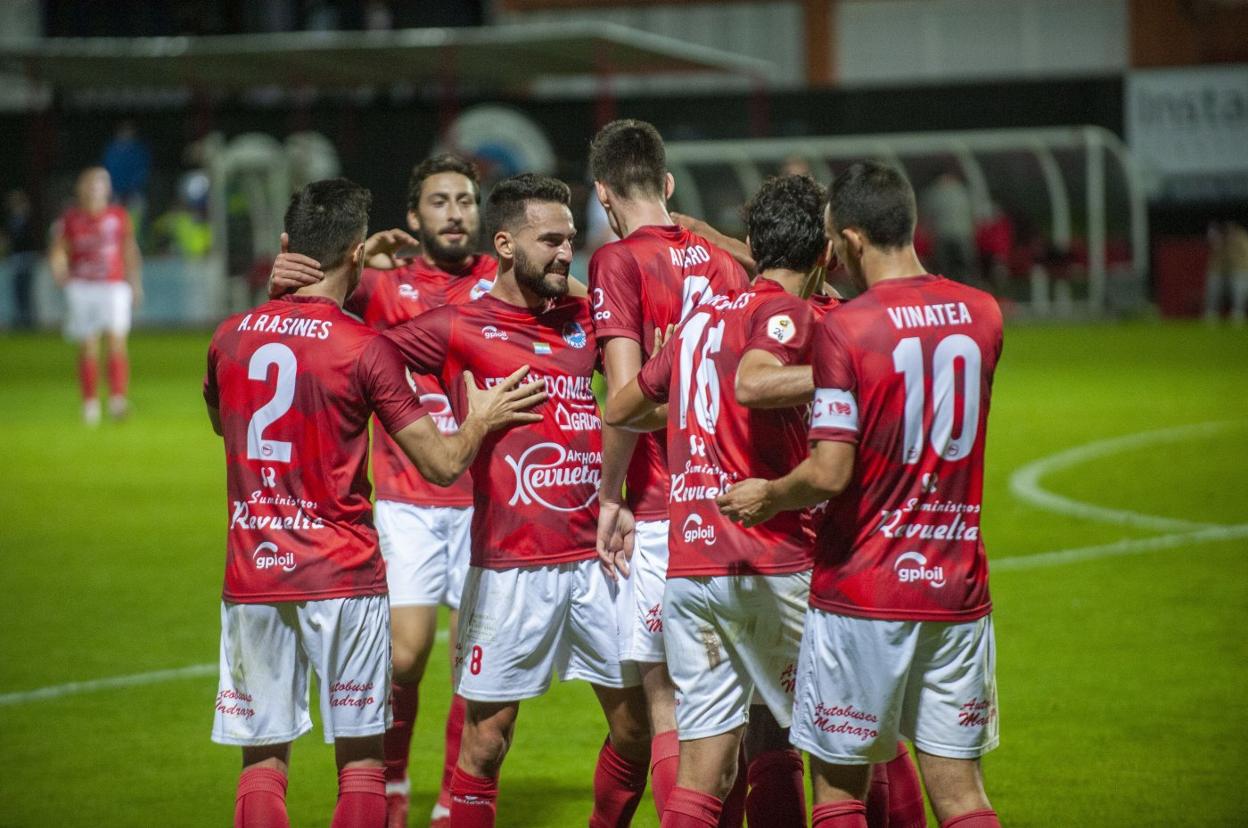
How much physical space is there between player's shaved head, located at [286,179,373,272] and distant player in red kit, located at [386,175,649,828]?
15.1 inches

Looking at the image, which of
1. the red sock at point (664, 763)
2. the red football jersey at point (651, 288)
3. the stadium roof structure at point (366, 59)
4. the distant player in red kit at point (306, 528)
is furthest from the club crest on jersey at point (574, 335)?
the stadium roof structure at point (366, 59)

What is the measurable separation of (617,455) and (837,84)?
3404cm

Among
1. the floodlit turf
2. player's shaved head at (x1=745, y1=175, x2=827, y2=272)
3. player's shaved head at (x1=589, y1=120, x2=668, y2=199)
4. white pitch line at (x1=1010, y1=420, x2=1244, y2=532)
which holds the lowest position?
white pitch line at (x1=1010, y1=420, x2=1244, y2=532)

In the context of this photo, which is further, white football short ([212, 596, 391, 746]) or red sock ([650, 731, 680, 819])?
red sock ([650, 731, 680, 819])

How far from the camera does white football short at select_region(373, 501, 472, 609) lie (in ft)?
19.0

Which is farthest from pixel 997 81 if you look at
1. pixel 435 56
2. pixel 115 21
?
pixel 115 21

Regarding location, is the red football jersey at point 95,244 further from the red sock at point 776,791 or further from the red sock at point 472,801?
the red sock at point 776,791

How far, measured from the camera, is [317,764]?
20.7ft

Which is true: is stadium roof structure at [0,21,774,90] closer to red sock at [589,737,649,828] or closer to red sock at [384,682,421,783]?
red sock at [384,682,421,783]

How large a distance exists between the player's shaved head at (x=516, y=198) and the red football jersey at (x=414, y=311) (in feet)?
3.29

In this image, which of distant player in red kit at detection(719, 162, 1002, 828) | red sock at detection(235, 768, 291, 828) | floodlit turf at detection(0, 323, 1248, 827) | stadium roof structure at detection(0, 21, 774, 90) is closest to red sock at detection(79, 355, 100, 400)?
floodlit turf at detection(0, 323, 1248, 827)

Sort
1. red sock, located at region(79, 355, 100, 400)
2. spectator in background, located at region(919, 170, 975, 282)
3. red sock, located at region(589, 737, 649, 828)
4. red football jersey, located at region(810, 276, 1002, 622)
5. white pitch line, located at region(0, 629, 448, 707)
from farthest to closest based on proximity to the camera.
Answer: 1. spectator in background, located at region(919, 170, 975, 282)
2. red sock, located at region(79, 355, 100, 400)
3. white pitch line, located at region(0, 629, 448, 707)
4. red sock, located at region(589, 737, 649, 828)
5. red football jersey, located at region(810, 276, 1002, 622)

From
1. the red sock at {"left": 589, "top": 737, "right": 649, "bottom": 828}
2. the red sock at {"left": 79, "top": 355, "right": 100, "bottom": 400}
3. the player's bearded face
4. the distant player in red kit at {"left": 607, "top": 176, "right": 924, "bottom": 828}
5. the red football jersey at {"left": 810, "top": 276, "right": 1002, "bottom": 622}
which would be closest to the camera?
the red football jersey at {"left": 810, "top": 276, "right": 1002, "bottom": 622}

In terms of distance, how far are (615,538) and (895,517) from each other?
1036mm
